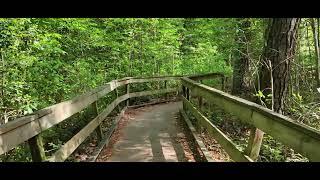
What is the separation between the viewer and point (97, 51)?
15.2m

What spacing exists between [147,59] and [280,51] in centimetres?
1091

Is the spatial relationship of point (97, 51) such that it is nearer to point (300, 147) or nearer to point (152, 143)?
point (152, 143)

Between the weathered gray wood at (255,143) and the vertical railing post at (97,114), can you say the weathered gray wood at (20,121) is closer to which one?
the weathered gray wood at (255,143)

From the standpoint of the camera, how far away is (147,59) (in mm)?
17844

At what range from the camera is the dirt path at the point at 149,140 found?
6.30 m

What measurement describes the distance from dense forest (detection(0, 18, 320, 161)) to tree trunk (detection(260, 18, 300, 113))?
2 cm

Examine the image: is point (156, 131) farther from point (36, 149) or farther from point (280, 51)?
point (36, 149)

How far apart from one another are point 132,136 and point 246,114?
469 centimetres

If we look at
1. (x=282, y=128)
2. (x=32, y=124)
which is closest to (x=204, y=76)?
(x=32, y=124)

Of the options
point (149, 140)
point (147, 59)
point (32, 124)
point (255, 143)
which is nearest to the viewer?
point (32, 124)

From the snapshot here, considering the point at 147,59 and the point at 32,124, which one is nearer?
the point at 32,124

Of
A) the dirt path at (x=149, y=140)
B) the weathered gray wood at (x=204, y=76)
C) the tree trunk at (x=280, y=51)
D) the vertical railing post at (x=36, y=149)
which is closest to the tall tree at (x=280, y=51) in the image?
the tree trunk at (x=280, y=51)

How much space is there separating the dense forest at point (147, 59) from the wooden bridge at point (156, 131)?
625mm
